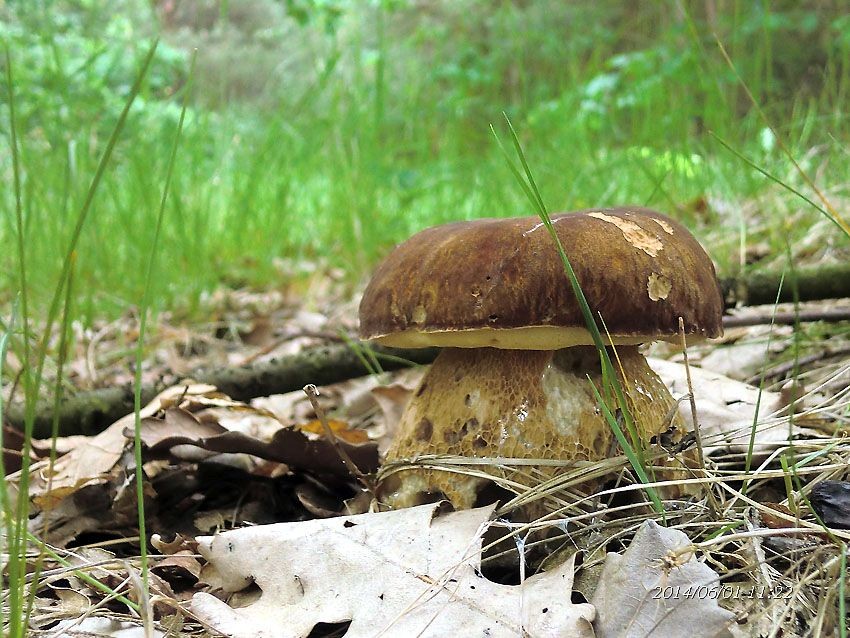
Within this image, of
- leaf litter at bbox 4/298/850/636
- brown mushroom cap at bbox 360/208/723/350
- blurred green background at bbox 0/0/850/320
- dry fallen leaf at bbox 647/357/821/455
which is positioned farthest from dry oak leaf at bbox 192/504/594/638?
blurred green background at bbox 0/0/850/320

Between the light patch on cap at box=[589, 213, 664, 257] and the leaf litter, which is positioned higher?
the light patch on cap at box=[589, 213, 664, 257]

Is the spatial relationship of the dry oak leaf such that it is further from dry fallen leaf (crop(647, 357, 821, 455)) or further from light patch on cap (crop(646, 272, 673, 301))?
dry fallen leaf (crop(647, 357, 821, 455))

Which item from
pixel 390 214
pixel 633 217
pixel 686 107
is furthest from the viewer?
pixel 390 214

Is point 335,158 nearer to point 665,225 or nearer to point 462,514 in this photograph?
point 665,225

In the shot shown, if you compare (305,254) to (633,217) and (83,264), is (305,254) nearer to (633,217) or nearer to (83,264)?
(83,264)

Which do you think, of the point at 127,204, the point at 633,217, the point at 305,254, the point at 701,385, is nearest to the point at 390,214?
the point at 305,254

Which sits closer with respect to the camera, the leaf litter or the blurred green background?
the leaf litter

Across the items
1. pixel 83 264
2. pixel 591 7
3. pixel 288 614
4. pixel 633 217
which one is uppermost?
pixel 591 7
